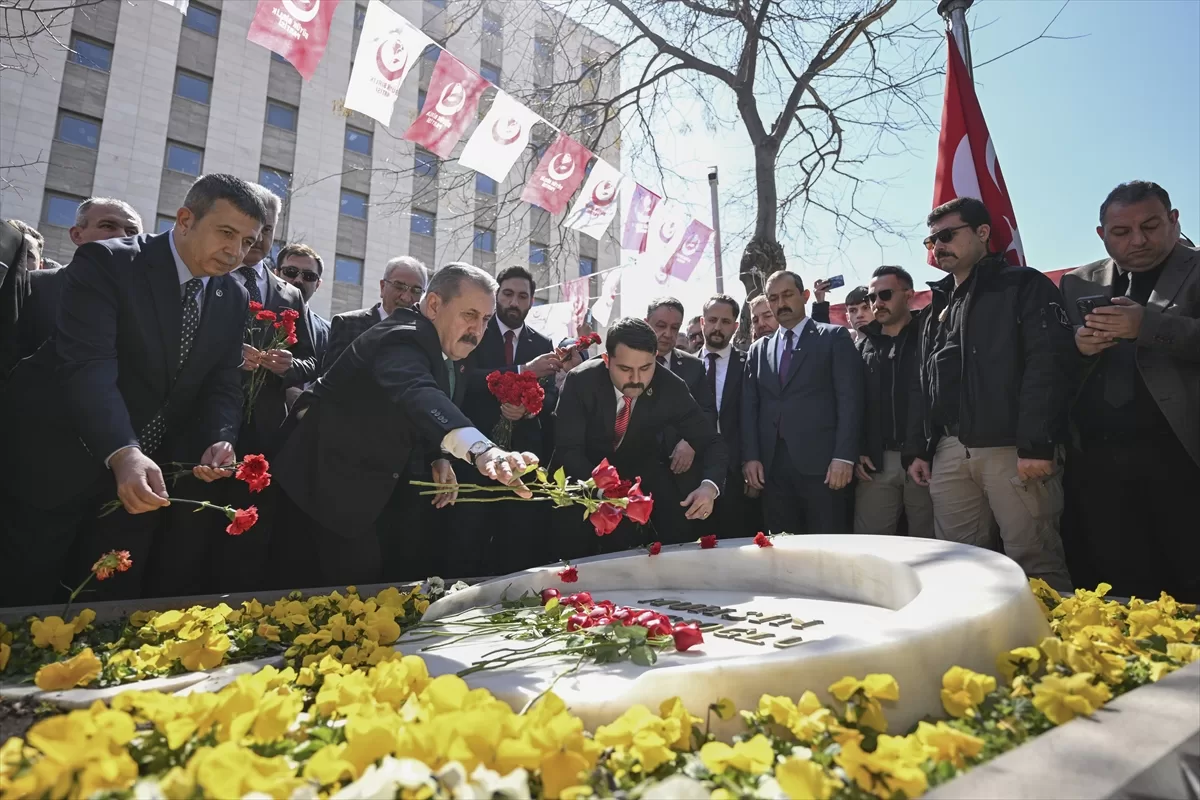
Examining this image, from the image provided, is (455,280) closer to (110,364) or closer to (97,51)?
(110,364)

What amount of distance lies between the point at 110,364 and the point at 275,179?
20.2 m

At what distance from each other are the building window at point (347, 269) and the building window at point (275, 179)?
2316mm

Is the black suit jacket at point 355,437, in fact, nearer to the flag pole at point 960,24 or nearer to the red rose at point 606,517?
the red rose at point 606,517

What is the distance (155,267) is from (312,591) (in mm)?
1383

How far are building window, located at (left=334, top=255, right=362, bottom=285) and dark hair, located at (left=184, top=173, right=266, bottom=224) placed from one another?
19.7 metres

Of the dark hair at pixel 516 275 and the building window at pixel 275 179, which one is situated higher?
the building window at pixel 275 179

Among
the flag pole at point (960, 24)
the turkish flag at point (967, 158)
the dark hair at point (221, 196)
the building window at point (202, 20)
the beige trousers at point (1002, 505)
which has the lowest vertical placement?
the beige trousers at point (1002, 505)

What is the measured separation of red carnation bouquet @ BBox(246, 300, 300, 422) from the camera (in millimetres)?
3487

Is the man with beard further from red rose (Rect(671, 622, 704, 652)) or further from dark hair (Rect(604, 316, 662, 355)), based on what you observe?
red rose (Rect(671, 622, 704, 652))

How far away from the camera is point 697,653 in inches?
74.2

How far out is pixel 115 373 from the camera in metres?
2.37

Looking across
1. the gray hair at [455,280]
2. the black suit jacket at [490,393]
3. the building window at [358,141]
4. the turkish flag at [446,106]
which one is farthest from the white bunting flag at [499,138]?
the building window at [358,141]

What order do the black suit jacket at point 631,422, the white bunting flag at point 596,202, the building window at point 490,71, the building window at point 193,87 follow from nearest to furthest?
the black suit jacket at point 631,422
the white bunting flag at point 596,202
the building window at point 193,87
the building window at point 490,71

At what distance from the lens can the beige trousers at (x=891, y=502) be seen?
421 cm
